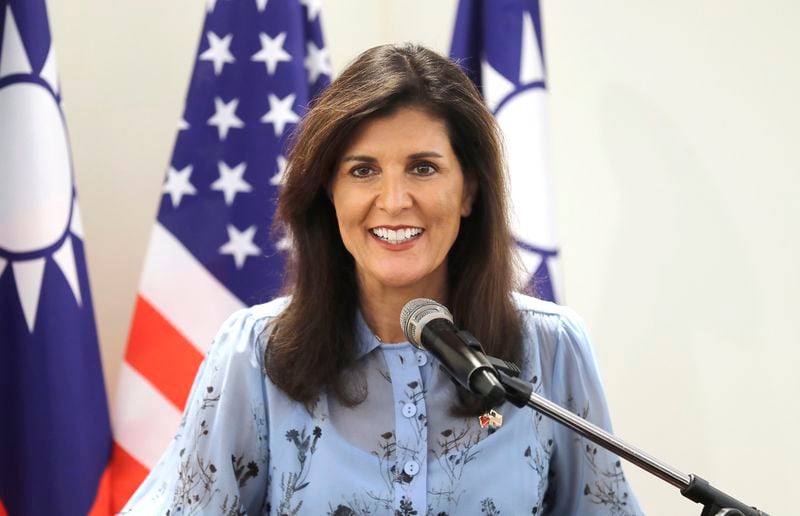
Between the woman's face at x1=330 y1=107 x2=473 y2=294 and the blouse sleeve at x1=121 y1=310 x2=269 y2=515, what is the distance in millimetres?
282

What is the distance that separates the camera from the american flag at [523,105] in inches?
92.9

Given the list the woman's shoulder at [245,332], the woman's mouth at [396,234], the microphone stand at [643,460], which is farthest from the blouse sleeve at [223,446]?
the microphone stand at [643,460]

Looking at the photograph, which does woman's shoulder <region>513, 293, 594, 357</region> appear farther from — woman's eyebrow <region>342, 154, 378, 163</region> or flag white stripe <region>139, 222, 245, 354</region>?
flag white stripe <region>139, 222, 245, 354</region>

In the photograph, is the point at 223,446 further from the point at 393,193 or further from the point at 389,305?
the point at 393,193

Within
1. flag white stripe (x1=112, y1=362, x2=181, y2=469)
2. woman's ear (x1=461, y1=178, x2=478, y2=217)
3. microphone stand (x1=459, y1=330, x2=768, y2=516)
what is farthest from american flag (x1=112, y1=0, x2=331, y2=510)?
microphone stand (x1=459, y1=330, x2=768, y2=516)

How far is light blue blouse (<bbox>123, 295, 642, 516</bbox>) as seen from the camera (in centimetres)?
145

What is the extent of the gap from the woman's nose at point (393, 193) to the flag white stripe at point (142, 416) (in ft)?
3.58

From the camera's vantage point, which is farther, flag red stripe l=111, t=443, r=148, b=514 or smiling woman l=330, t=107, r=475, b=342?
flag red stripe l=111, t=443, r=148, b=514

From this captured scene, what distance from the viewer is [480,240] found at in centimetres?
157

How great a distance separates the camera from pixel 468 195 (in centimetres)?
154

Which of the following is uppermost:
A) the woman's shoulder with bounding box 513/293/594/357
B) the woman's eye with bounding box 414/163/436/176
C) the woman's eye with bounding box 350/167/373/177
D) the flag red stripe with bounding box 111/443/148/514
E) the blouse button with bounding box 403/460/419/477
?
the woman's eye with bounding box 414/163/436/176

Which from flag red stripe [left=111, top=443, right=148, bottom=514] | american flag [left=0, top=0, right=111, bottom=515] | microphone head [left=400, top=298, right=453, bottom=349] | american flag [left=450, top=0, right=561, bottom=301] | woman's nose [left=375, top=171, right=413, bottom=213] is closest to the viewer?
microphone head [left=400, top=298, right=453, bottom=349]

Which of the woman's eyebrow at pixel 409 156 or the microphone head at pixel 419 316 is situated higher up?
the woman's eyebrow at pixel 409 156

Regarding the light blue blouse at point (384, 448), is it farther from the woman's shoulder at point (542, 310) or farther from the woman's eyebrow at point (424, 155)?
the woman's eyebrow at point (424, 155)
